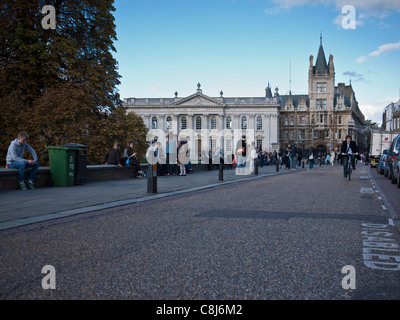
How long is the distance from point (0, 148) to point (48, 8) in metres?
7.46

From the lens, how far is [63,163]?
40.4 feet

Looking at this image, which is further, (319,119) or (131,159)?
(319,119)

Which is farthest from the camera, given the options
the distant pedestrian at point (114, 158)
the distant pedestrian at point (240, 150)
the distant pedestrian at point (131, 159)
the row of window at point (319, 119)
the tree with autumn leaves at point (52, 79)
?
the row of window at point (319, 119)

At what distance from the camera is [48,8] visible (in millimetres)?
19359

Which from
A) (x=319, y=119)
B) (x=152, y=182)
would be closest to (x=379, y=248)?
(x=152, y=182)

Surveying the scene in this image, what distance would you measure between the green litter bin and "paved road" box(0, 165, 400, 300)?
5751mm

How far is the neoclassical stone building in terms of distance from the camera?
86.1 m

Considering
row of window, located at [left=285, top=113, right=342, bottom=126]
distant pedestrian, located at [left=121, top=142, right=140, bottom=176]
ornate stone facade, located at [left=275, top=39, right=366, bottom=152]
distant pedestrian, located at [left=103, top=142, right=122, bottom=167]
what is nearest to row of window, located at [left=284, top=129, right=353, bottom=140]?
ornate stone facade, located at [left=275, top=39, right=366, bottom=152]

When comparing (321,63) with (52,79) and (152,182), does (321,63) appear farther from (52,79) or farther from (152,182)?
(152,182)

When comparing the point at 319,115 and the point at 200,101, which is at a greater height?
the point at 200,101

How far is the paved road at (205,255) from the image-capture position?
307 centimetres

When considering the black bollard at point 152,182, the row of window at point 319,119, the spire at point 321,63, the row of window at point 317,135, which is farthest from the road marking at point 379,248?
the spire at point 321,63

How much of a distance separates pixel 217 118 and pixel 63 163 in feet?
251

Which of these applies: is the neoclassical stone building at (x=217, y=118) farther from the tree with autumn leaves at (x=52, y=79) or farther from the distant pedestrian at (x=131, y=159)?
→ the distant pedestrian at (x=131, y=159)
